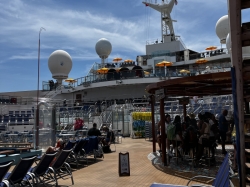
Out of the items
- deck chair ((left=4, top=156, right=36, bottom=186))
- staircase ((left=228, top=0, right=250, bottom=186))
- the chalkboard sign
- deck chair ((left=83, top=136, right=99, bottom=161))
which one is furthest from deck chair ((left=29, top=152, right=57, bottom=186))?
staircase ((left=228, top=0, right=250, bottom=186))

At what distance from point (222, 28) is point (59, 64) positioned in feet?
75.6

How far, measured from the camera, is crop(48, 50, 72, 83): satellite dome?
39719 millimetres

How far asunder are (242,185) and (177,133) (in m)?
4.42

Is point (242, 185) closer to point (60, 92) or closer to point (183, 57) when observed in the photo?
point (60, 92)

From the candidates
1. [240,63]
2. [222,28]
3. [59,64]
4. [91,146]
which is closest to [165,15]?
[222,28]

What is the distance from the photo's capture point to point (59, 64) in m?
39.7

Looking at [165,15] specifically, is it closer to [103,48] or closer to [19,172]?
[103,48]

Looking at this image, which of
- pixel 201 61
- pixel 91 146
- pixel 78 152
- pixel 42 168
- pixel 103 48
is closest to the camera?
pixel 42 168

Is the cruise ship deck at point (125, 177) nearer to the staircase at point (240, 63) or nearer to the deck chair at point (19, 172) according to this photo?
the deck chair at point (19, 172)

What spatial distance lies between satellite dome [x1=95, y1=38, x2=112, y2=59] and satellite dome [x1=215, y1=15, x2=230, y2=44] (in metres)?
16.2

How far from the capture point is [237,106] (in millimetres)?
4070

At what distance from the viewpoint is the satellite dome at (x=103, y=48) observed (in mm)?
44344

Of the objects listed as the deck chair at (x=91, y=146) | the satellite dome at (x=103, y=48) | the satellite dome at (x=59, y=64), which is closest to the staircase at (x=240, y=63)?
the deck chair at (x=91, y=146)

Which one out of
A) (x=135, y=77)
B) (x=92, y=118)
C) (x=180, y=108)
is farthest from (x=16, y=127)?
(x=135, y=77)
